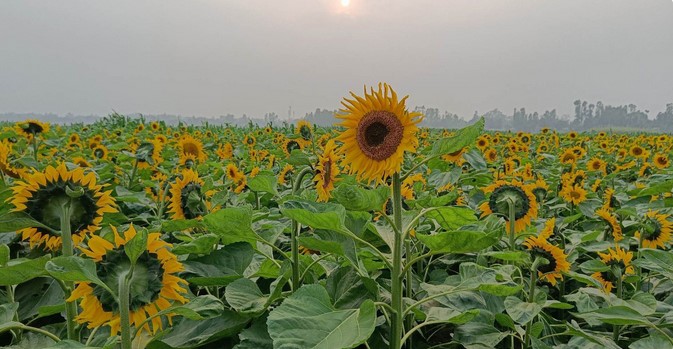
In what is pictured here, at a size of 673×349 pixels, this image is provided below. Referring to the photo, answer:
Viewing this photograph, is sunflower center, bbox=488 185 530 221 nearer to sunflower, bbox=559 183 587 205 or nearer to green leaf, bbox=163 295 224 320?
green leaf, bbox=163 295 224 320

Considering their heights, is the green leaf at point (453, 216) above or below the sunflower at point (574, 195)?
above

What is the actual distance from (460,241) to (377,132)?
52 cm

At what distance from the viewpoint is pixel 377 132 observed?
147 cm

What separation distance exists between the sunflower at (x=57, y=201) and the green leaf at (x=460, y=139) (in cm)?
96

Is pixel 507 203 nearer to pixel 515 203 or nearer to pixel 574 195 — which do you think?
pixel 515 203

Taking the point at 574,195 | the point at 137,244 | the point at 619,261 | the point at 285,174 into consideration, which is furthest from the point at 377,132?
the point at 574,195

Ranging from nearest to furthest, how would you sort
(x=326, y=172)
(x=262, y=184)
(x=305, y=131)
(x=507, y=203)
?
(x=262, y=184) → (x=326, y=172) → (x=507, y=203) → (x=305, y=131)

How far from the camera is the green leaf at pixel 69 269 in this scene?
0.95 metres

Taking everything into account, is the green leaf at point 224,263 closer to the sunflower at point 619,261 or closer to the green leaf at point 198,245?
the green leaf at point 198,245

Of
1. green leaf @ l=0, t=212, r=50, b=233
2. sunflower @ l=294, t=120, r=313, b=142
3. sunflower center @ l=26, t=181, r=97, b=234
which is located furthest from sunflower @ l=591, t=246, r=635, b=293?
sunflower @ l=294, t=120, r=313, b=142

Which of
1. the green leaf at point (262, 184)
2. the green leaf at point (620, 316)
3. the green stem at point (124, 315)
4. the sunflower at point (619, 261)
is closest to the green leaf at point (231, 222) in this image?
the green stem at point (124, 315)

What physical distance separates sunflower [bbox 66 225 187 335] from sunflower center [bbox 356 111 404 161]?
0.64 meters

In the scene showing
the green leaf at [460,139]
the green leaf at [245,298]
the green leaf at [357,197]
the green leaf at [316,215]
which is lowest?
the green leaf at [245,298]

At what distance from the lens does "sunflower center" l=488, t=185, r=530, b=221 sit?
92.5 inches
